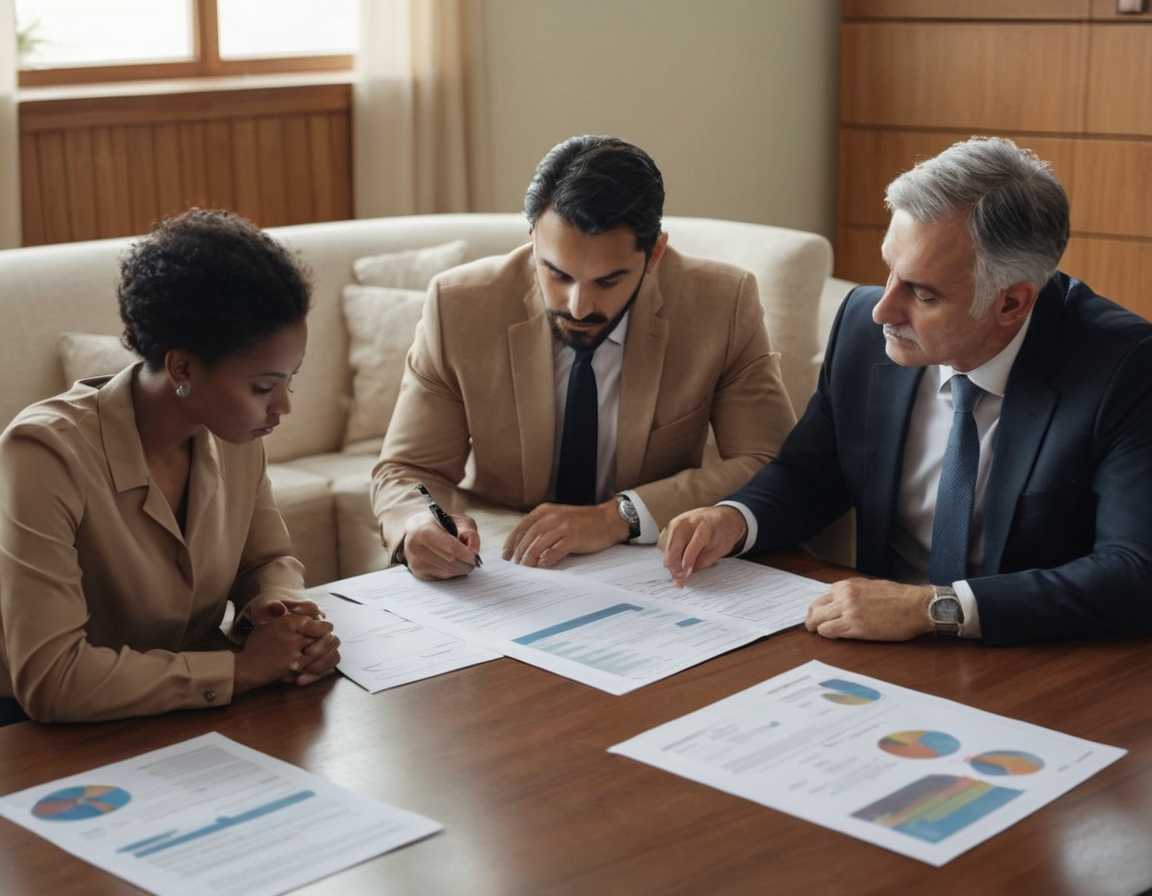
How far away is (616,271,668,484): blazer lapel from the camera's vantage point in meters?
2.70

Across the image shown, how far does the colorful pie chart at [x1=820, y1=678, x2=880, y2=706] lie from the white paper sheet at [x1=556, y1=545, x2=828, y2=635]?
18cm

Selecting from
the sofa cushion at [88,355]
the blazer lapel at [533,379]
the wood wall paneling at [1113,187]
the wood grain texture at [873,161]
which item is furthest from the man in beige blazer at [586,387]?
the wood grain texture at [873,161]

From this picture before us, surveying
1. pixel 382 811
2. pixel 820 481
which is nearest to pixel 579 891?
pixel 382 811

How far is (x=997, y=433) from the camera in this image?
218 centimetres

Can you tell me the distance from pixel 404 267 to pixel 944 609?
8.41 feet

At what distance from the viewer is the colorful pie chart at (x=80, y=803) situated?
1.49 meters

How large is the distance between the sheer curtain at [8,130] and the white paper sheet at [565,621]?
2.68 meters

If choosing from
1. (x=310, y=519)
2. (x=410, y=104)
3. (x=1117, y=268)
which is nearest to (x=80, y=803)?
(x=310, y=519)

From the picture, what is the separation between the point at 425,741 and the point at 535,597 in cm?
50

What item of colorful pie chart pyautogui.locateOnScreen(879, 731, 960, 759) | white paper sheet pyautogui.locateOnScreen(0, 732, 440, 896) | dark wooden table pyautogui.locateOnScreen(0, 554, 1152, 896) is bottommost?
dark wooden table pyautogui.locateOnScreen(0, 554, 1152, 896)

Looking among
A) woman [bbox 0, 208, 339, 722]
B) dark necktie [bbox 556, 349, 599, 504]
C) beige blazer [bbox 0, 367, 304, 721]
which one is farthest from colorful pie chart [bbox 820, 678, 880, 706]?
dark necktie [bbox 556, 349, 599, 504]

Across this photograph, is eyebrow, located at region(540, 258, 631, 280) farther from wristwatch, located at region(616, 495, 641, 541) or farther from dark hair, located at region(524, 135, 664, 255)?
wristwatch, located at region(616, 495, 641, 541)

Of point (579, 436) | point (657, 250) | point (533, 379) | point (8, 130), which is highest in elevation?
point (8, 130)

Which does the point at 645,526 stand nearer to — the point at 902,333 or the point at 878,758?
the point at 902,333
